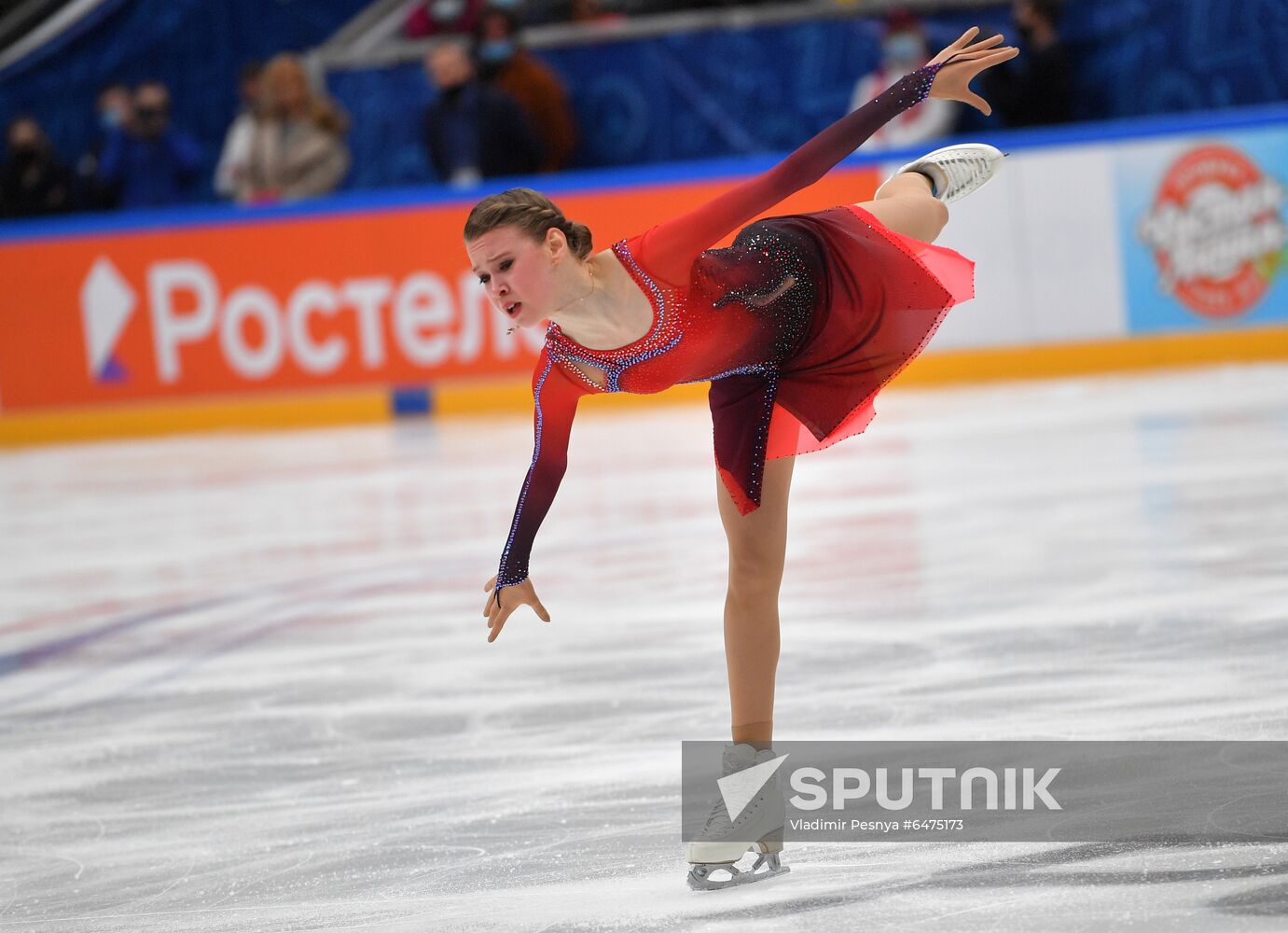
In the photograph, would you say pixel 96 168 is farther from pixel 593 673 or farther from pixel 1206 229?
pixel 593 673

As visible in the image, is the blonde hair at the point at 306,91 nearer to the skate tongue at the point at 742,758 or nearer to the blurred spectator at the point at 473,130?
the blurred spectator at the point at 473,130

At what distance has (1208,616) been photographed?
3.92 metres

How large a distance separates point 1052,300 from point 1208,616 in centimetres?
541

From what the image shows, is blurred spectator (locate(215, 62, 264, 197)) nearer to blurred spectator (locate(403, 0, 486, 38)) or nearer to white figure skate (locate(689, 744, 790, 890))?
blurred spectator (locate(403, 0, 486, 38))

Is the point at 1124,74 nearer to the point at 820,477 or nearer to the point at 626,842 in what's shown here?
the point at 820,477

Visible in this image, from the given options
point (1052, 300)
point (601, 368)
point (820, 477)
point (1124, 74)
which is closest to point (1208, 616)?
point (601, 368)

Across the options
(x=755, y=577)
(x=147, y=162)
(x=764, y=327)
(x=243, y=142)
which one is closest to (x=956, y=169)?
(x=764, y=327)

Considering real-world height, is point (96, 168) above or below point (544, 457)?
above

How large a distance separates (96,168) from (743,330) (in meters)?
9.25

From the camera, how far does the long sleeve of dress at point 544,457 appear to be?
2785 mm

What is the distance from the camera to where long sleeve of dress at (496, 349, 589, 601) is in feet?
9.14

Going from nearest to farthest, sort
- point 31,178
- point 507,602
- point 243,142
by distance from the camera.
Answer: point 507,602
point 243,142
point 31,178

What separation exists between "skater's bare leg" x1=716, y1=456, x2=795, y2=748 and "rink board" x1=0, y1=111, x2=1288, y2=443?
646 cm

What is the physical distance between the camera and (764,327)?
277 cm
